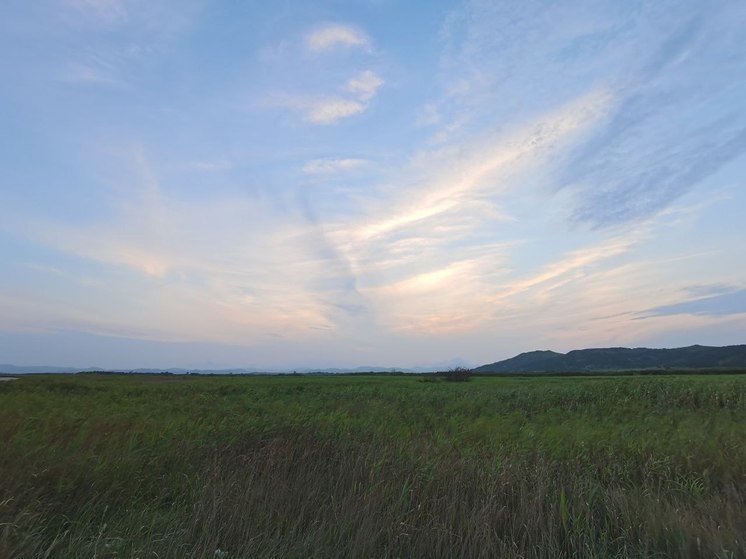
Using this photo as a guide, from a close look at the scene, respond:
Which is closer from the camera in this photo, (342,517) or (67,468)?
(342,517)

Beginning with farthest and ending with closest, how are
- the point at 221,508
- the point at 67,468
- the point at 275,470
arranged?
Answer: the point at 275,470 < the point at 67,468 < the point at 221,508

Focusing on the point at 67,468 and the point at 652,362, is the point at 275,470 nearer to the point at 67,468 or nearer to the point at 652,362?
the point at 67,468

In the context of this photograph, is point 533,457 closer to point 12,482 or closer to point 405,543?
point 405,543

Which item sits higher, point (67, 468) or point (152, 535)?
point (67, 468)

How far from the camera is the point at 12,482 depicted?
5477mm

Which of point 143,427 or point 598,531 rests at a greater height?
point 143,427

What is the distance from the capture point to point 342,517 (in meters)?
5.46

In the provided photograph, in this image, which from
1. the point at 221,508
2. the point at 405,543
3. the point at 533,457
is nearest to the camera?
the point at 405,543

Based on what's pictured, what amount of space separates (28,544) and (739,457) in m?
11.7

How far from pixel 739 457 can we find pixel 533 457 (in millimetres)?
4175

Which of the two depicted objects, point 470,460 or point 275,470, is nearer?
point 275,470

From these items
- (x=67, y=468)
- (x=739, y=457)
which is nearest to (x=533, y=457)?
(x=739, y=457)

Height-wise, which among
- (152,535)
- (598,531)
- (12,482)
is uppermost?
(12,482)

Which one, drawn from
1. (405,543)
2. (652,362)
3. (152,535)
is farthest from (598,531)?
(652,362)
